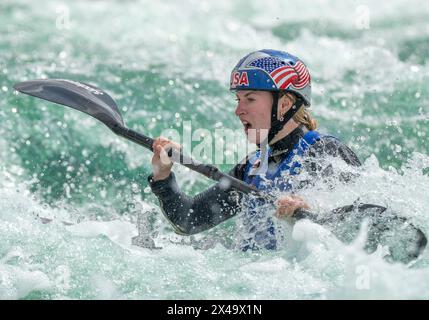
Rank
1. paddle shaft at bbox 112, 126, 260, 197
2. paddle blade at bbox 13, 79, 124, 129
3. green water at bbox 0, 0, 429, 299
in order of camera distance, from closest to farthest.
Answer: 1. green water at bbox 0, 0, 429, 299
2. paddle shaft at bbox 112, 126, 260, 197
3. paddle blade at bbox 13, 79, 124, 129

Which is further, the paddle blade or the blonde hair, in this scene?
the paddle blade

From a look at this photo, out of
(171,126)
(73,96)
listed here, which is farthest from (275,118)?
(171,126)

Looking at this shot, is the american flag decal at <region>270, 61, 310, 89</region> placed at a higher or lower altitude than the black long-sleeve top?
higher

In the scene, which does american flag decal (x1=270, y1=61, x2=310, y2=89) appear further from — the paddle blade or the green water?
the paddle blade

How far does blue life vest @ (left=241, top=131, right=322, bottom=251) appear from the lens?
4676 mm

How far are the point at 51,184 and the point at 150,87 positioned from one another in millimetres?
1636

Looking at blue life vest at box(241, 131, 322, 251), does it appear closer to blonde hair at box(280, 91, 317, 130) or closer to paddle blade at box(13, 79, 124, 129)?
blonde hair at box(280, 91, 317, 130)

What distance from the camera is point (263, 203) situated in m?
4.63

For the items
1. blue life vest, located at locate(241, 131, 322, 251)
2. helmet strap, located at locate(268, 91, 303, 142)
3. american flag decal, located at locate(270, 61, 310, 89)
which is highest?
american flag decal, located at locate(270, 61, 310, 89)

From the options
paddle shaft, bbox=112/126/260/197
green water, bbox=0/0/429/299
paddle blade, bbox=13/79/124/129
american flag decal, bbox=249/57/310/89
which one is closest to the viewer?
green water, bbox=0/0/429/299

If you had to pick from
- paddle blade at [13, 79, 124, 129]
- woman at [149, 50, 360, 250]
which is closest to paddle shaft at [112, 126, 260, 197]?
woman at [149, 50, 360, 250]

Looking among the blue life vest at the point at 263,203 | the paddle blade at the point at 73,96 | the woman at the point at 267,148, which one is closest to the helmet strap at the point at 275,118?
the woman at the point at 267,148

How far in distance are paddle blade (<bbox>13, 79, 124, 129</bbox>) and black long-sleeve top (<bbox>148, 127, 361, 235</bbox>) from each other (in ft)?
2.02

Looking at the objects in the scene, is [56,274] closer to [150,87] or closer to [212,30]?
[150,87]
